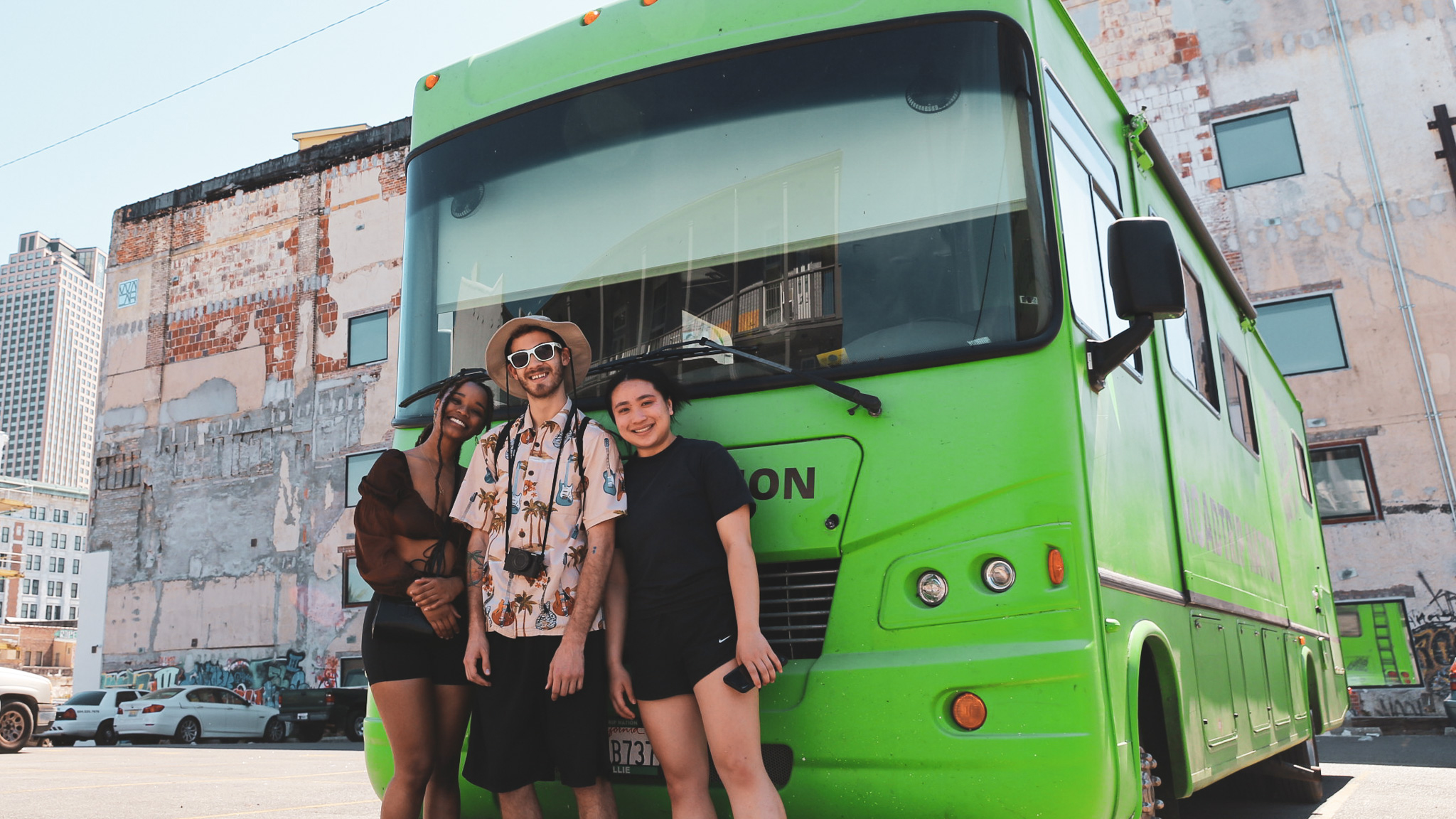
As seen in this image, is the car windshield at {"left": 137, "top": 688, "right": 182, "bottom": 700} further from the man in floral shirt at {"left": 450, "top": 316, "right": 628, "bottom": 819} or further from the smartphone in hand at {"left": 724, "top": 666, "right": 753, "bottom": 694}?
the smartphone in hand at {"left": 724, "top": 666, "right": 753, "bottom": 694}

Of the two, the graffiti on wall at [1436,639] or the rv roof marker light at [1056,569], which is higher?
the rv roof marker light at [1056,569]

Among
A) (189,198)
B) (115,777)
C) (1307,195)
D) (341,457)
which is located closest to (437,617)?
(115,777)

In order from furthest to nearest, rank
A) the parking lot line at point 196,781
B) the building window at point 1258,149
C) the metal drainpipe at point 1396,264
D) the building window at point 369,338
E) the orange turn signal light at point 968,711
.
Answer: the building window at point 369,338 → the building window at point 1258,149 → the metal drainpipe at point 1396,264 → the parking lot line at point 196,781 → the orange turn signal light at point 968,711

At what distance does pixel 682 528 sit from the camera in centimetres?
329

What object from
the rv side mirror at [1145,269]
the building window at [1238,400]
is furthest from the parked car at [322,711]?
the rv side mirror at [1145,269]

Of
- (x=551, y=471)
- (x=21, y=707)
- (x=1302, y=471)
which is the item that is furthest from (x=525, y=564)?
(x=21, y=707)

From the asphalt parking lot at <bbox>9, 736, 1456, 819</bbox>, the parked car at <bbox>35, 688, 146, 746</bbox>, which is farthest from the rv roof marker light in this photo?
the parked car at <bbox>35, 688, 146, 746</bbox>

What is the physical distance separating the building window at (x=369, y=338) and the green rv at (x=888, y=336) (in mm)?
21653

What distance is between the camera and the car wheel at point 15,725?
14.6 meters

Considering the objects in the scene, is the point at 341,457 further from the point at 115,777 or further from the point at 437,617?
the point at 437,617

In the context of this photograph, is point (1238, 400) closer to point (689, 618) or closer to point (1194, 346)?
point (1194, 346)

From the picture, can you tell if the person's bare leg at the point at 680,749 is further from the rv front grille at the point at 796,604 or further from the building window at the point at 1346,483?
the building window at the point at 1346,483

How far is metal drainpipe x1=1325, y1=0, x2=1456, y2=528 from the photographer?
17188 millimetres

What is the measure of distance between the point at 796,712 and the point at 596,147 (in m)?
2.11
